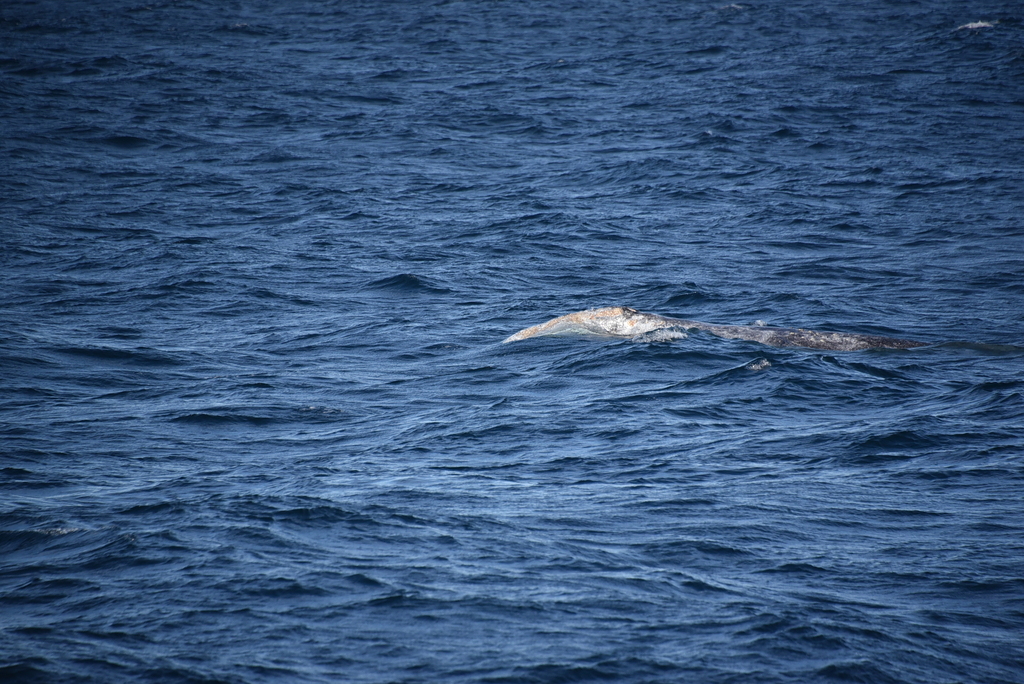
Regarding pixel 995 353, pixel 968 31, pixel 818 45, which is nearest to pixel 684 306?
pixel 995 353

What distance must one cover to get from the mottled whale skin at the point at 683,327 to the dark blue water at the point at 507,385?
331 millimetres

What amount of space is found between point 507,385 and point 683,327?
2.83 metres

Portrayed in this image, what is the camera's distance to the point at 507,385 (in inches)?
421

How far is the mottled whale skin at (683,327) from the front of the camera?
1181cm

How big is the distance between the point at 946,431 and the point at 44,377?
940cm

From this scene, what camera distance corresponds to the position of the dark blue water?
5586 mm

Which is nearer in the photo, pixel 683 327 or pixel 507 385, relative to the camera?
pixel 507 385

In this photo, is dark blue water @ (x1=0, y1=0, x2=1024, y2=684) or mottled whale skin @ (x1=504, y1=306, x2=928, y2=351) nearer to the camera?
dark blue water @ (x1=0, y1=0, x2=1024, y2=684)

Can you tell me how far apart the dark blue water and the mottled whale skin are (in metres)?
0.33

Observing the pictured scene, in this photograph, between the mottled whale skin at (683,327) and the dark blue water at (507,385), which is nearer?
the dark blue water at (507,385)

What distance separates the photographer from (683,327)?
40.4 ft

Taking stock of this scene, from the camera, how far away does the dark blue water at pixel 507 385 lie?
5586mm

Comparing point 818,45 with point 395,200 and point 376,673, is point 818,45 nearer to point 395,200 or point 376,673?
point 395,200

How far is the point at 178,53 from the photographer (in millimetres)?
33812
